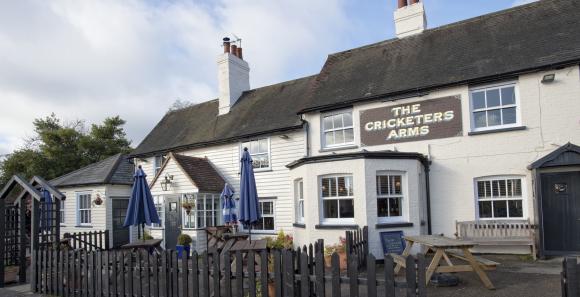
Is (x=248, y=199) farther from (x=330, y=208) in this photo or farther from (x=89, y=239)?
(x=89, y=239)

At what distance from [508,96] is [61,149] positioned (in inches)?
1250

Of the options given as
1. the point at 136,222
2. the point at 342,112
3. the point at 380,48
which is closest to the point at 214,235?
the point at 136,222

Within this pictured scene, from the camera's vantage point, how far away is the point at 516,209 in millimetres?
11930

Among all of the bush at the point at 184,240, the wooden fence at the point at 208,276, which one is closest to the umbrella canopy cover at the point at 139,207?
the wooden fence at the point at 208,276

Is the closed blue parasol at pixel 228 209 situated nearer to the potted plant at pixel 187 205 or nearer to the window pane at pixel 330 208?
the potted plant at pixel 187 205

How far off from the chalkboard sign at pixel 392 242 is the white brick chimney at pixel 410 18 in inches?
325

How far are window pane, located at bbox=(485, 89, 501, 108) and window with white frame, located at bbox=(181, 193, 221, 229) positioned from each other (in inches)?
416

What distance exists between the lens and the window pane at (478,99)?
1255cm

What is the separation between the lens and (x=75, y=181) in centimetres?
2114

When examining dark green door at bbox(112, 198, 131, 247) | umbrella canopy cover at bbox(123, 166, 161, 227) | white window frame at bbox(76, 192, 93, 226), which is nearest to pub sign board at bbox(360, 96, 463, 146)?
umbrella canopy cover at bbox(123, 166, 161, 227)

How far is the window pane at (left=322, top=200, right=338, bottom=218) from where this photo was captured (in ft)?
41.3

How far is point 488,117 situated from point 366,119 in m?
3.71

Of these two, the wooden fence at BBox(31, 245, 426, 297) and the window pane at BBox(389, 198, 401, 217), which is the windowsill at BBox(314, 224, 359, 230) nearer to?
the window pane at BBox(389, 198, 401, 217)

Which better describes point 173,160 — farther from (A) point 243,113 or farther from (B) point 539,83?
(B) point 539,83
